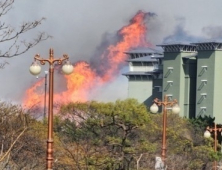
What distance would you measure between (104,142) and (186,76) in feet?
204

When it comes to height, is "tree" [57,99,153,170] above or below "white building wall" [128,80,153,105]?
below

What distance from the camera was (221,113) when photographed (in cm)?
11494

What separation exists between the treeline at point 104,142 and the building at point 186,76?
3856 cm

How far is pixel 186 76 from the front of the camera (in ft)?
391

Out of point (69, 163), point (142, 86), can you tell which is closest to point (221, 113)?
point (142, 86)

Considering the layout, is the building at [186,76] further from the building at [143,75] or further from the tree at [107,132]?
the tree at [107,132]

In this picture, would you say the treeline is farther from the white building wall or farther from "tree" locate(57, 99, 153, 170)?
the white building wall

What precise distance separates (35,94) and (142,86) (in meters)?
21.8

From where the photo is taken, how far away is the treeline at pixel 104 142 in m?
49.3

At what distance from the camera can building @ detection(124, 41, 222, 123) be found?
11388 centimetres

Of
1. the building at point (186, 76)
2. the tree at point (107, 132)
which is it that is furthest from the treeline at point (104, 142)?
the building at point (186, 76)

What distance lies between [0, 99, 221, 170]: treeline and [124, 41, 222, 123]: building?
38564mm

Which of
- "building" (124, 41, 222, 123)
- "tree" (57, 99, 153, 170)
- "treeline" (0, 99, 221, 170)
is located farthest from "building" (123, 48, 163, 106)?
"tree" (57, 99, 153, 170)

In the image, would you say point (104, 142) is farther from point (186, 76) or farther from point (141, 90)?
point (141, 90)
